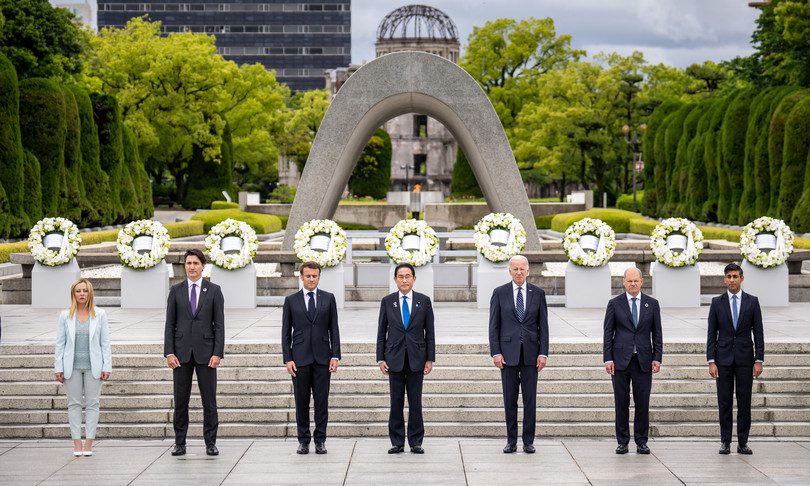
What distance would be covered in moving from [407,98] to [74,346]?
1351cm

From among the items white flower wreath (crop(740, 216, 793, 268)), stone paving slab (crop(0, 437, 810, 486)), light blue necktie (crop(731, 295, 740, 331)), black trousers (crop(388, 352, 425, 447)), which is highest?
white flower wreath (crop(740, 216, 793, 268))

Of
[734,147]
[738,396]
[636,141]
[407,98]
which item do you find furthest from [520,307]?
[636,141]

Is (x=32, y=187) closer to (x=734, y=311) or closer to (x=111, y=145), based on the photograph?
(x=111, y=145)

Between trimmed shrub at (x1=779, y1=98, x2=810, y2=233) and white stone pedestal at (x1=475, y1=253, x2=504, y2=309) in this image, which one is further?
trimmed shrub at (x1=779, y1=98, x2=810, y2=233)

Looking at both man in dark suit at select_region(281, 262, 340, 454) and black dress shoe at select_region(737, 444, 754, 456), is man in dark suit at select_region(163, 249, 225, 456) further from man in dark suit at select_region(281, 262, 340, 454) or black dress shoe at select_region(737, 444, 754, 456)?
black dress shoe at select_region(737, 444, 754, 456)

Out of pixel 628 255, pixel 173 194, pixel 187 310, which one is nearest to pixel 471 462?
pixel 187 310

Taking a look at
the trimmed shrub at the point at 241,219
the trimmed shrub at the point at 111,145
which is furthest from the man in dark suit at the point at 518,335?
the trimmed shrub at the point at 111,145

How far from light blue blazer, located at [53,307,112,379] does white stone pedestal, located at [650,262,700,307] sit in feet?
31.6

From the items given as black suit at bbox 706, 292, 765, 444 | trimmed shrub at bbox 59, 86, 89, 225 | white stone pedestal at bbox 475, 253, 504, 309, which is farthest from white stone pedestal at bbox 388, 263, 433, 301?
trimmed shrub at bbox 59, 86, 89, 225

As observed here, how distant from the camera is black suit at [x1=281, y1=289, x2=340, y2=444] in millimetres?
8922

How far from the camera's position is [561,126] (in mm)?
54188

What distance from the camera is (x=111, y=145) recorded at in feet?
125

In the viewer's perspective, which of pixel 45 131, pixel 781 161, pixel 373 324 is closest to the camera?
pixel 373 324

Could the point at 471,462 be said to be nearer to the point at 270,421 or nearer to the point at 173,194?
the point at 270,421
